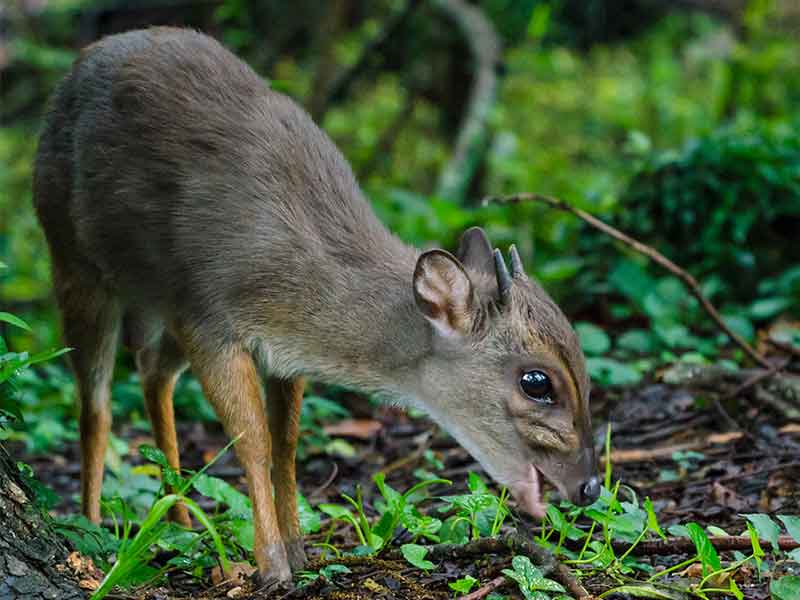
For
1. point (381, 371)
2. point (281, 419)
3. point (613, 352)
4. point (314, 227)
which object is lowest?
point (613, 352)

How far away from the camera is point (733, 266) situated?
826cm

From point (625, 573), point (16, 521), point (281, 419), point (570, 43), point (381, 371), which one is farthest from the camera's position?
point (570, 43)

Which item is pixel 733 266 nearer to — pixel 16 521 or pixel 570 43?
pixel 570 43

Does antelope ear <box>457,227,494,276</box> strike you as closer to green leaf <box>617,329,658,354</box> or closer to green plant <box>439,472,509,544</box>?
green plant <box>439,472,509,544</box>

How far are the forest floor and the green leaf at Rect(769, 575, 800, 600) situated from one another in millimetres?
132

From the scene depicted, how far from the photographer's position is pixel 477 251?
15.7 feet

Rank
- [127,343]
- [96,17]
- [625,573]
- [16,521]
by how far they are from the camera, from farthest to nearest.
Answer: [96,17]
[127,343]
[625,573]
[16,521]

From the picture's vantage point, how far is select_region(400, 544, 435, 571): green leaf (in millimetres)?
4000

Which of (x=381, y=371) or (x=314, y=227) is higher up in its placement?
(x=314, y=227)

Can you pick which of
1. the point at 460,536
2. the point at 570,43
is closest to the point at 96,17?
the point at 570,43

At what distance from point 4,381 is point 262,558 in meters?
1.15

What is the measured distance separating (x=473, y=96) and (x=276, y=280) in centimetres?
646

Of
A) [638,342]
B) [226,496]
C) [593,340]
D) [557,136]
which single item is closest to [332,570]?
[226,496]

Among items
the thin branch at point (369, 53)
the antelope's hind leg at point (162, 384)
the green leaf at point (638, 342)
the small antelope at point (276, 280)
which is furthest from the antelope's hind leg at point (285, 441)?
Result: the thin branch at point (369, 53)
